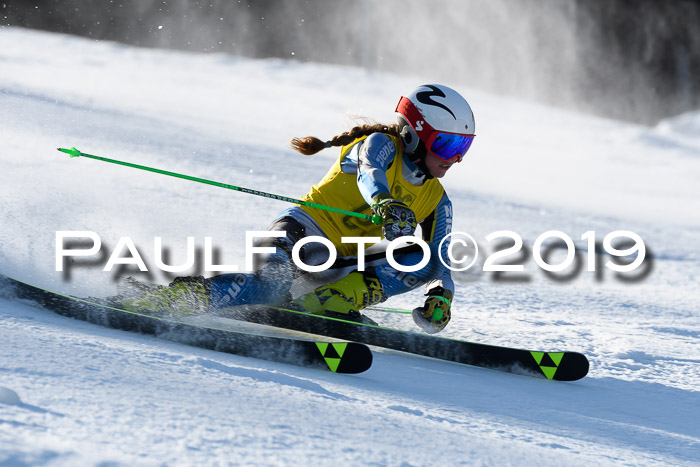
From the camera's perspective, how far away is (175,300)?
2.81m

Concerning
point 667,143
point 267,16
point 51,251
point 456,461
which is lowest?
point 456,461

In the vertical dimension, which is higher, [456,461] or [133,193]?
[133,193]

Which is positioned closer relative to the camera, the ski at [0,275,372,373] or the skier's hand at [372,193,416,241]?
the ski at [0,275,372,373]

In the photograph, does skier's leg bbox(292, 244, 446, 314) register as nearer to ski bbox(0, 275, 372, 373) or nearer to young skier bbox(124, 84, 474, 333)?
young skier bbox(124, 84, 474, 333)

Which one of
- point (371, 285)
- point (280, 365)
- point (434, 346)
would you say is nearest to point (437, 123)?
point (371, 285)

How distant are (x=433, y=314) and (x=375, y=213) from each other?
475mm

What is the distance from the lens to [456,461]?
1799 millimetres

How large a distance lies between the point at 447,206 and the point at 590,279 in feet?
7.07

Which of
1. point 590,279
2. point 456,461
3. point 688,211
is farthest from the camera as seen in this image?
point 688,211

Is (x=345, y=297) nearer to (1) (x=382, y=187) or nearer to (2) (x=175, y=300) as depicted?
(1) (x=382, y=187)

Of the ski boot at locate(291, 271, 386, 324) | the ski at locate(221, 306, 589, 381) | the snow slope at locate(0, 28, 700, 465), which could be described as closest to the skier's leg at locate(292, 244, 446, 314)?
the ski boot at locate(291, 271, 386, 324)

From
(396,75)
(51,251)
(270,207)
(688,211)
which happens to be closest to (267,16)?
(396,75)

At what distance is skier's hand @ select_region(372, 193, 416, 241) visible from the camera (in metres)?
2.87

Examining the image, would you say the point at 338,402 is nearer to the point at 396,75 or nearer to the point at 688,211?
the point at 688,211
